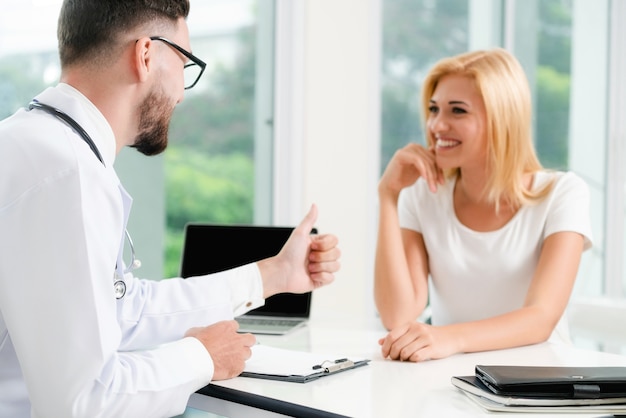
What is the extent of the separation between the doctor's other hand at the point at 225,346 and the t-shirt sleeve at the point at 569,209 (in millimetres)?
1026

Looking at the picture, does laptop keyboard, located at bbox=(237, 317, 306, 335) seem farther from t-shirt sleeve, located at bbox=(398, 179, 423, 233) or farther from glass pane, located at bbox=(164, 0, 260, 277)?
glass pane, located at bbox=(164, 0, 260, 277)

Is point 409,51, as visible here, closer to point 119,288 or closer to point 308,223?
point 308,223

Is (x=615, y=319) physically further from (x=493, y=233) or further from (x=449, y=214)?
(x=449, y=214)

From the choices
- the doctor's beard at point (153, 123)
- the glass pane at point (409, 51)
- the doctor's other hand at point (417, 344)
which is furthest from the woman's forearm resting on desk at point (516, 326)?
the glass pane at point (409, 51)

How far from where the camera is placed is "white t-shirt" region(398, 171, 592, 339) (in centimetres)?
232

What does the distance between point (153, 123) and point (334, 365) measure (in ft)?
2.06

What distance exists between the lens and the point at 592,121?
15.5ft

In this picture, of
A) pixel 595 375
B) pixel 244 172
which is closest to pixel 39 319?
pixel 595 375

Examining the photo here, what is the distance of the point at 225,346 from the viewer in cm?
163

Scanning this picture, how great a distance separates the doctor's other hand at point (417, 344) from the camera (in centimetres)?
178

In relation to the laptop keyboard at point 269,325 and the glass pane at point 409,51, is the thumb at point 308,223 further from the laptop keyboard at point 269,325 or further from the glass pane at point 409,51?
the glass pane at point 409,51

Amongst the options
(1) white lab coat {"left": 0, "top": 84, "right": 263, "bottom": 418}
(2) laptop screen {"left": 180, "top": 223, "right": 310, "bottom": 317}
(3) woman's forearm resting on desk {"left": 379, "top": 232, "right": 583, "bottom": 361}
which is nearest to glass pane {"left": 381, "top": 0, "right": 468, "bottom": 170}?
(2) laptop screen {"left": 180, "top": 223, "right": 310, "bottom": 317}

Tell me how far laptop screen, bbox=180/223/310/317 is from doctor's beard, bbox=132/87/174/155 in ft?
2.35

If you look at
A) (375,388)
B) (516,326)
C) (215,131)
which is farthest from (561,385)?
(215,131)
